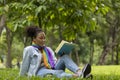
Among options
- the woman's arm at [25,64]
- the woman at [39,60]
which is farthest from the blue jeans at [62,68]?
the woman's arm at [25,64]

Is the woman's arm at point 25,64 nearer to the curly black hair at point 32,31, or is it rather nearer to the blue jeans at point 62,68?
the blue jeans at point 62,68

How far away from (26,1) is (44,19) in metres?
1.01

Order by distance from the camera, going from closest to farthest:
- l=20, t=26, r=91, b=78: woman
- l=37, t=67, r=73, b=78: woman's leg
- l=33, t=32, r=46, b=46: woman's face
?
l=37, t=67, r=73, b=78: woman's leg < l=20, t=26, r=91, b=78: woman < l=33, t=32, r=46, b=46: woman's face

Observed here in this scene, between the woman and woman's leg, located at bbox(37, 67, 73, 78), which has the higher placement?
the woman

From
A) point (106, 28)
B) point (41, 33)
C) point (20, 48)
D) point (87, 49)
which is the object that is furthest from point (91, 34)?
point (41, 33)

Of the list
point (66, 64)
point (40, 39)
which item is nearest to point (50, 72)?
point (66, 64)

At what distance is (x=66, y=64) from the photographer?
6.16 m

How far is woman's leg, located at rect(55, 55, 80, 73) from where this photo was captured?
606 cm

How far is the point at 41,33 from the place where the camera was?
674 cm

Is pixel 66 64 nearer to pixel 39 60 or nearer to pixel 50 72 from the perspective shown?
pixel 50 72

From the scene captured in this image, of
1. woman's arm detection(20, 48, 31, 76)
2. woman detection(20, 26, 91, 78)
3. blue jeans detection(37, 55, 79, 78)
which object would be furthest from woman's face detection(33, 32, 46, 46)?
blue jeans detection(37, 55, 79, 78)

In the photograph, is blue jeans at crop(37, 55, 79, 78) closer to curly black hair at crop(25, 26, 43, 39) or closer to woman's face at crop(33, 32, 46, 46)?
woman's face at crop(33, 32, 46, 46)

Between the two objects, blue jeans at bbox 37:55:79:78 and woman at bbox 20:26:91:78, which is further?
woman at bbox 20:26:91:78

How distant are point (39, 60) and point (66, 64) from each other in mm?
655
